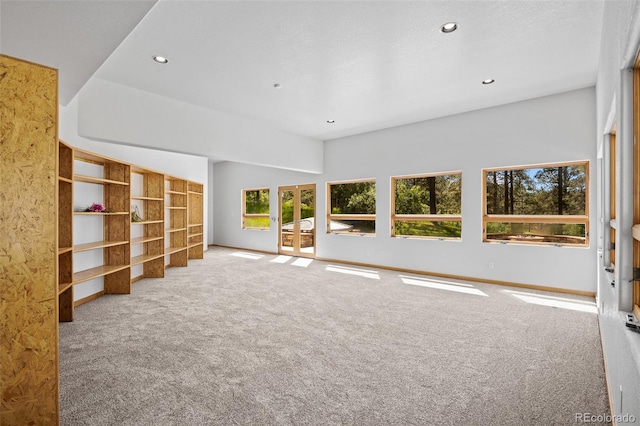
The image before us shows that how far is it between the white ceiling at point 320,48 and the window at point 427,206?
5.15ft

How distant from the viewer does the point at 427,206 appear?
6.42 m

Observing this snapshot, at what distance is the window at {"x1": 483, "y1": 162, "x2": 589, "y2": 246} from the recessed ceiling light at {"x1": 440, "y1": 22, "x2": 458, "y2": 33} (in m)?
3.19

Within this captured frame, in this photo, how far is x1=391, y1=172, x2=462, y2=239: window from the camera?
238 inches

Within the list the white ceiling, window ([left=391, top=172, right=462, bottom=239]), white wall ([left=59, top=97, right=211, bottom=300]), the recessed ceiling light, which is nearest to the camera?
the white ceiling

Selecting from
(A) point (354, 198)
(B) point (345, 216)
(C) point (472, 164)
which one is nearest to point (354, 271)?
(B) point (345, 216)

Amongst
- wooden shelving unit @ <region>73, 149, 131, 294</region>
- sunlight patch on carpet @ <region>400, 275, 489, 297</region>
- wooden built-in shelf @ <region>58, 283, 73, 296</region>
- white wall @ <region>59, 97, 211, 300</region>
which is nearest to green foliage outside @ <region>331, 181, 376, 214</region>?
sunlight patch on carpet @ <region>400, 275, 489, 297</region>

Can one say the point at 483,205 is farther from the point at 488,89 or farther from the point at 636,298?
the point at 636,298

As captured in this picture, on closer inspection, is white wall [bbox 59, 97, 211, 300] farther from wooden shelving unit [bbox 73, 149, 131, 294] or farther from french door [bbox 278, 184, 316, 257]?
french door [bbox 278, 184, 316, 257]

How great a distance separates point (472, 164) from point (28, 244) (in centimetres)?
600

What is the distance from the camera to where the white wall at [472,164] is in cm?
477

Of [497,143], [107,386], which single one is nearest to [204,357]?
[107,386]

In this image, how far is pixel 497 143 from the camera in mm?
5426

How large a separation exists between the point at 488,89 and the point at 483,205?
2012 mm

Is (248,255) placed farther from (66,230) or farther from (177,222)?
(66,230)
